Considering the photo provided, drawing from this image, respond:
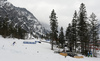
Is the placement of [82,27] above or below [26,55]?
above

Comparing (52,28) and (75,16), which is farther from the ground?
(75,16)

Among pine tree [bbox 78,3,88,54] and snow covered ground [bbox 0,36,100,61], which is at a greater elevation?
pine tree [bbox 78,3,88,54]

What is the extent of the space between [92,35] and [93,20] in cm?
498

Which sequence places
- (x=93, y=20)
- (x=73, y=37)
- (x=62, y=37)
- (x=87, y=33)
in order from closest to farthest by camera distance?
1. (x=93, y=20)
2. (x=87, y=33)
3. (x=73, y=37)
4. (x=62, y=37)

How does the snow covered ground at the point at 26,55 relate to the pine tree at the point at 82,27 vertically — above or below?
below

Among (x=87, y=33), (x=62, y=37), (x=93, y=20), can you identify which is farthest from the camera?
(x=62, y=37)

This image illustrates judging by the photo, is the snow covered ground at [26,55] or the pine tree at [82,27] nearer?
the snow covered ground at [26,55]

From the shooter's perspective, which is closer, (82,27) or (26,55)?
(26,55)

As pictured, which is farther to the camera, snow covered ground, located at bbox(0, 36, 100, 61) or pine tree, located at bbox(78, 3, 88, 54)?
pine tree, located at bbox(78, 3, 88, 54)

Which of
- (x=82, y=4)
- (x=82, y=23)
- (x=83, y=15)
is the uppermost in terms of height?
(x=82, y=4)

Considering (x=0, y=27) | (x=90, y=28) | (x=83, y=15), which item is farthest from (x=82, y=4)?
(x=0, y=27)

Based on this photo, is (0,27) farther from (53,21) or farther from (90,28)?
(90,28)

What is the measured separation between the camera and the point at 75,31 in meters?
29.7

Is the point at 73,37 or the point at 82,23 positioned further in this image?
the point at 73,37
